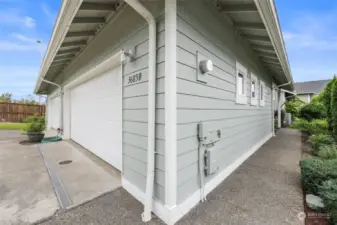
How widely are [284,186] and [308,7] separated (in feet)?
43.8

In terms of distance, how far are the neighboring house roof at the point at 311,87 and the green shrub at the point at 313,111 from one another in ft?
36.6

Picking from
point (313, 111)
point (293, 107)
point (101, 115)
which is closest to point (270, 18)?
point (101, 115)

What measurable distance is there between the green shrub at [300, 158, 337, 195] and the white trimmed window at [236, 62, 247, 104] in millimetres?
1772

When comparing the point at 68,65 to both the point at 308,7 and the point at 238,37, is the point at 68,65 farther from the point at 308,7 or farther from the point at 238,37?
the point at 308,7

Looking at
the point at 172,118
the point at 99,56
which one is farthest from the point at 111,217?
the point at 99,56

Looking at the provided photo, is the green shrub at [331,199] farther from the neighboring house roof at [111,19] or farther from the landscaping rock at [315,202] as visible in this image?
the neighboring house roof at [111,19]

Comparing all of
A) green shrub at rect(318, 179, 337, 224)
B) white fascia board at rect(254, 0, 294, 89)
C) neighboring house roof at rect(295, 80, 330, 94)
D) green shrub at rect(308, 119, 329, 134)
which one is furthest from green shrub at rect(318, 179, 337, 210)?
neighboring house roof at rect(295, 80, 330, 94)

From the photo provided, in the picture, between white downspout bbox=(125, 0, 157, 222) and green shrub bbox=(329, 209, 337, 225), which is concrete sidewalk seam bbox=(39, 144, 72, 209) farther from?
green shrub bbox=(329, 209, 337, 225)

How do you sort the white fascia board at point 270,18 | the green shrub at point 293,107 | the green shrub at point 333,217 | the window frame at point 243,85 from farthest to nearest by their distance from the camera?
the green shrub at point 293,107
the window frame at point 243,85
the white fascia board at point 270,18
the green shrub at point 333,217

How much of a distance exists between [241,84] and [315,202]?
282 centimetres

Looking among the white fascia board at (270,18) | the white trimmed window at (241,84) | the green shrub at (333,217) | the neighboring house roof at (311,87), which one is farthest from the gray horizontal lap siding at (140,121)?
the neighboring house roof at (311,87)

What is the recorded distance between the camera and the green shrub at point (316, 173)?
2.39 meters

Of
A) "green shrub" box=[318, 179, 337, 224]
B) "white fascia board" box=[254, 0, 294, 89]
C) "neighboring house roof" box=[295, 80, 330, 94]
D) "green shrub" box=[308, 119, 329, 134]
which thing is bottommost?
"green shrub" box=[318, 179, 337, 224]

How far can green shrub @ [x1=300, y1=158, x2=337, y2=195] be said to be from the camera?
2.39m
